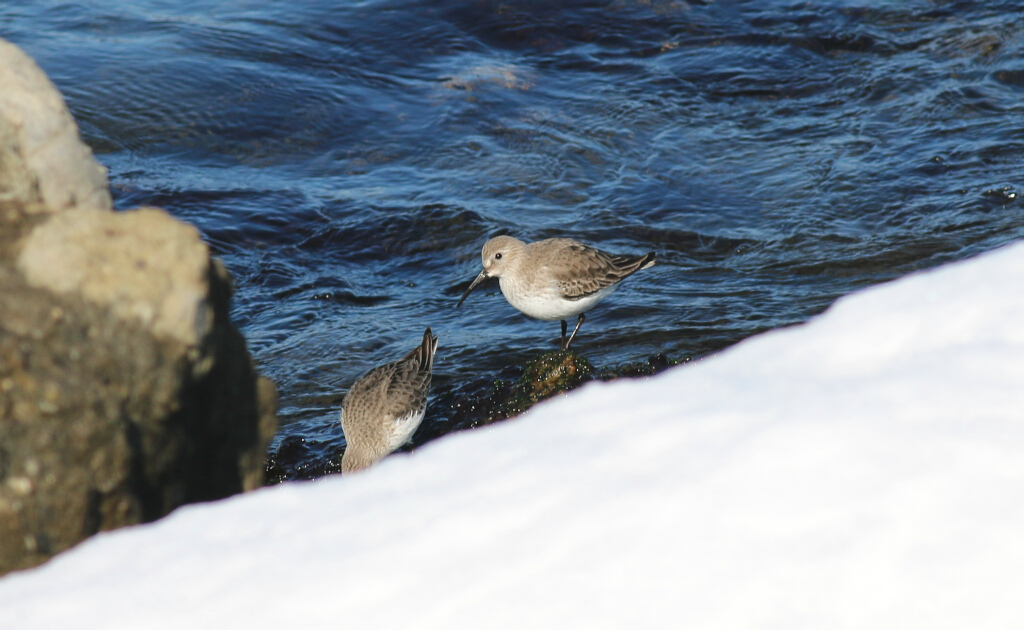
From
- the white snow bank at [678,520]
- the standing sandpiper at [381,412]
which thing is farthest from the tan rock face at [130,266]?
the standing sandpiper at [381,412]

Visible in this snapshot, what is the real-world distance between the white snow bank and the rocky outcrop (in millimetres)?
157

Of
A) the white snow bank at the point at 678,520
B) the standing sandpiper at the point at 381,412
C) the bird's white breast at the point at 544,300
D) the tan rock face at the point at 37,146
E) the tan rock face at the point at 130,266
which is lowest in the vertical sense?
the standing sandpiper at the point at 381,412

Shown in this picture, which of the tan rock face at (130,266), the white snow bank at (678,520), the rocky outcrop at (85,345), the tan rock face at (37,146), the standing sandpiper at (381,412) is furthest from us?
the standing sandpiper at (381,412)

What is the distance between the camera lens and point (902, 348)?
2.98 m

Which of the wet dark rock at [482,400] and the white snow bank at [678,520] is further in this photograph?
the wet dark rock at [482,400]

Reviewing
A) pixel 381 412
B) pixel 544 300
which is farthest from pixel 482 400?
pixel 544 300

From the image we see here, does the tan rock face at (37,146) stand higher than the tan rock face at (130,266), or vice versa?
the tan rock face at (37,146)

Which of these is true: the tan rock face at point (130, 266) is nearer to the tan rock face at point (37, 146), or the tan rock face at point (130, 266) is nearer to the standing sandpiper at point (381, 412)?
the tan rock face at point (37, 146)

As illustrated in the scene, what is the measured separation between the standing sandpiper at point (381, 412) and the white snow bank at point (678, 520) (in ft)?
9.55

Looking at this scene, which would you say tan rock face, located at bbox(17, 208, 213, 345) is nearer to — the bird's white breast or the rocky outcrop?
the rocky outcrop

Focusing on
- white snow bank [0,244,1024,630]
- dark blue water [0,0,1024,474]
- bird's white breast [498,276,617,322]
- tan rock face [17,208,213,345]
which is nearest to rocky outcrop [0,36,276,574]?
tan rock face [17,208,213,345]

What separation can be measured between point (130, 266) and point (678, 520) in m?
1.71

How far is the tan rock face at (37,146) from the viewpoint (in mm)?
3217

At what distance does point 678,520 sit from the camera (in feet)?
8.17
